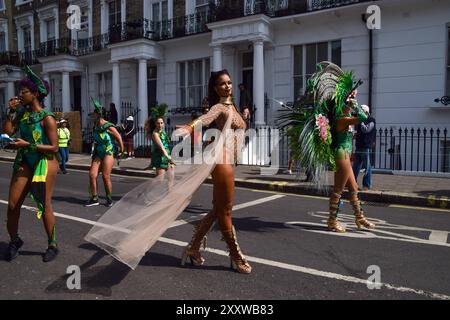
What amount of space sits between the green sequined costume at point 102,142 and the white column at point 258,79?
8.69m

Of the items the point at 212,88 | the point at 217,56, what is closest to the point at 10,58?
the point at 217,56

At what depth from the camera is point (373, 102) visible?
1385 cm

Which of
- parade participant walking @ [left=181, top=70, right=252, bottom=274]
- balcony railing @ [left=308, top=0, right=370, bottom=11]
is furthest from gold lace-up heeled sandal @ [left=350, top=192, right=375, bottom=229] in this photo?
balcony railing @ [left=308, top=0, right=370, bottom=11]

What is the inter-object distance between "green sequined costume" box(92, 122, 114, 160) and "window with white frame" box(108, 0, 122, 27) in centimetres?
1581

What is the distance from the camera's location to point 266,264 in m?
4.34

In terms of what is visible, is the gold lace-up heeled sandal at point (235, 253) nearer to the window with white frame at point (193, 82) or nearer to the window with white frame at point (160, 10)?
the window with white frame at point (193, 82)

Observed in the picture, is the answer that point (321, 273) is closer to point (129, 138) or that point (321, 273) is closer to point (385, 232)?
point (385, 232)

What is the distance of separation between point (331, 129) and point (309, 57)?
34.1 ft

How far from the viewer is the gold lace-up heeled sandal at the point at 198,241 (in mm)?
4234

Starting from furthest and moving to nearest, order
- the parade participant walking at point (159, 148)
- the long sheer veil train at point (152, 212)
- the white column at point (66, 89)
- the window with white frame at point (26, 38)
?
the window with white frame at point (26, 38)
the white column at point (66, 89)
the parade participant walking at point (159, 148)
the long sheer veil train at point (152, 212)

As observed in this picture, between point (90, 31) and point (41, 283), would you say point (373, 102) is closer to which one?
point (41, 283)

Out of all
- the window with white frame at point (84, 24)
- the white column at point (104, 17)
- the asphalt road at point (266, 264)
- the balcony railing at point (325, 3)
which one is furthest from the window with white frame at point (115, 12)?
the asphalt road at point (266, 264)

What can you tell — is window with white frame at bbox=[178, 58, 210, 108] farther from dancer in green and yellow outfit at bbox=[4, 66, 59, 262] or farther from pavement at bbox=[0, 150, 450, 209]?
dancer in green and yellow outfit at bbox=[4, 66, 59, 262]

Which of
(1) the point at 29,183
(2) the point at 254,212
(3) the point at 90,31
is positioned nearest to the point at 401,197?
(2) the point at 254,212
